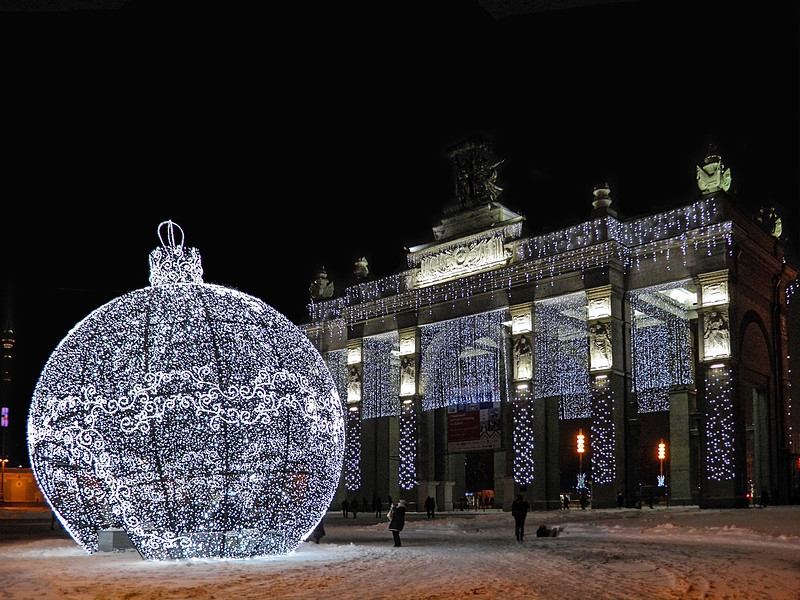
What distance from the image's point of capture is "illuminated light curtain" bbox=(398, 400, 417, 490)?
41125 millimetres

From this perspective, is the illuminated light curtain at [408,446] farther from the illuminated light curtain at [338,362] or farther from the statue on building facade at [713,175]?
the statue on building facade at [713,175]

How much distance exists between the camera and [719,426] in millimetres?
31438

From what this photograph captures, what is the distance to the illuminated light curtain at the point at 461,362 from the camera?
130 feet

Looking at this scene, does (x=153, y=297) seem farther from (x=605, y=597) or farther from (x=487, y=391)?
(x=487, y=391)

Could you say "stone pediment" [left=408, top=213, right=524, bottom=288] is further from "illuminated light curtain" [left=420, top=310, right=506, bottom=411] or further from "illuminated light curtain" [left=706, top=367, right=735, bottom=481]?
"illuminated light curtain" [left=706, top=367, right=735, bottom=481]

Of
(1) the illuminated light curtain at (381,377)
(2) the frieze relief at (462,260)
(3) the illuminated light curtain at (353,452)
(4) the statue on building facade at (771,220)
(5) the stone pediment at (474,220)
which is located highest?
(5) the stone pediment at (474,220)

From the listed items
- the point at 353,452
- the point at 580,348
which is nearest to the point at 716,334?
the point at 580,348

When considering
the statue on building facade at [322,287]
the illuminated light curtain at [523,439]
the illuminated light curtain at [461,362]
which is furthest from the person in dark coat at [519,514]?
the statue on building facade at [322,287]

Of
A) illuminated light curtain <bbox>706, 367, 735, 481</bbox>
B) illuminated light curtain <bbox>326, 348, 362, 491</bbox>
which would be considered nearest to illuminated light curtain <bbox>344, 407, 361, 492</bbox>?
illuminated light curtain <bbox>326, 348, 362, 491</bbox>

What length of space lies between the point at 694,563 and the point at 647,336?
25.7 metres

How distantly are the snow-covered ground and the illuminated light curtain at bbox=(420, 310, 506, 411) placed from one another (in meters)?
19.4

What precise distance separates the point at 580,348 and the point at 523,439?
22.0ft

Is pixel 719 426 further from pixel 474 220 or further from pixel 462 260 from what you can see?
pixel 474 220

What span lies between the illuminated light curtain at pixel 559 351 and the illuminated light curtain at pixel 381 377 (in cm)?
899
